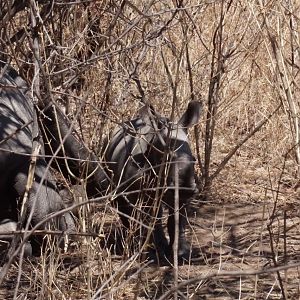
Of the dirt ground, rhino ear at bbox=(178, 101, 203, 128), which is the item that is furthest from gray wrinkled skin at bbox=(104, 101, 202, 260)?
the dirt ground

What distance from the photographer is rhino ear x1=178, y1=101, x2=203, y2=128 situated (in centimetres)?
553

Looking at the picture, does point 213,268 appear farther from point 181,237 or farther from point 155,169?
point 155,169

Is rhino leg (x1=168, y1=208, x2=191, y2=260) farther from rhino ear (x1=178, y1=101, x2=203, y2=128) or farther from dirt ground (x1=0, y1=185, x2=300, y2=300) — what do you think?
rhino ear (x1=178, y1=101, x2=203, y2=128)

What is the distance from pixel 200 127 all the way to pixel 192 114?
2045 mm

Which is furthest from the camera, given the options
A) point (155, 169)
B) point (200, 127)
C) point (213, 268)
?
point (200, 127)

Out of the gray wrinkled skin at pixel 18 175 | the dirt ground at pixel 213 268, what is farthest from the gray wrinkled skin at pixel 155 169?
the gray wrinkled skin at pixel 18 175

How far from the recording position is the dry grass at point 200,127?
15.7 feet

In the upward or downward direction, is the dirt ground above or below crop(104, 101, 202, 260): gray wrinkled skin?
below

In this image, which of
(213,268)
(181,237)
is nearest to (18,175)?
(181,237)

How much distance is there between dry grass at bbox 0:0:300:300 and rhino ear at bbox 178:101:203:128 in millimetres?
246

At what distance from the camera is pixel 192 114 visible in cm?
Result: 558

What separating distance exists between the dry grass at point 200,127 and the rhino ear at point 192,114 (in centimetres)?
25

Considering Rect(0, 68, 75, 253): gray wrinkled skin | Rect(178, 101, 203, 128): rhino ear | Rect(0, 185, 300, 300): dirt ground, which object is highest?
Rect(178, 101, 203, 128): rhino ear

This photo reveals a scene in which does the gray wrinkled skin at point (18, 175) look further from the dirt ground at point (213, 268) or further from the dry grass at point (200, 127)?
the dirt ground at point (213, 268)
